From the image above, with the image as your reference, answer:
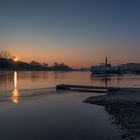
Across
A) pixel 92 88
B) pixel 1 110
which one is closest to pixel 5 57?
pixel 92 88

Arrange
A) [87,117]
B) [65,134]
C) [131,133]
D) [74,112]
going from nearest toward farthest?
[131,133] < [65,134] < [87,117] < [74,112]

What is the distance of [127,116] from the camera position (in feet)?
62.1


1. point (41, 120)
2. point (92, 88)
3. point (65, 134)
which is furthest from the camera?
point (92, 88)

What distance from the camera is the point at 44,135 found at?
1462 cm

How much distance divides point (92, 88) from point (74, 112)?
2420 cm

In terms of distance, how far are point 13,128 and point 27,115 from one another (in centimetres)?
438

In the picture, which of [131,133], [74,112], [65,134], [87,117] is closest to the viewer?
[131,133]

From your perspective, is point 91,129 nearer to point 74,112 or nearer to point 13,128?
point 13,128

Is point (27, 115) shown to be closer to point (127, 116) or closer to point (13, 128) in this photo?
point (13, 128)

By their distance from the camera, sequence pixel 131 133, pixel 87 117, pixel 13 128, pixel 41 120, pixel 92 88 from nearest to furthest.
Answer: pixel 131 133 < pixel 13 128 < pixel 41 120 < pixel 87 117 < pixel 92 88

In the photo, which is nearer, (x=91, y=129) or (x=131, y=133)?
(x=131, y=133)

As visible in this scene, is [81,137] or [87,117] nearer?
[81,137]

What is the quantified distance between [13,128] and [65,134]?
3287 millimetres

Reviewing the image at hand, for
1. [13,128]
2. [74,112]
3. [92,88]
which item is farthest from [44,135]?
[92,88]
